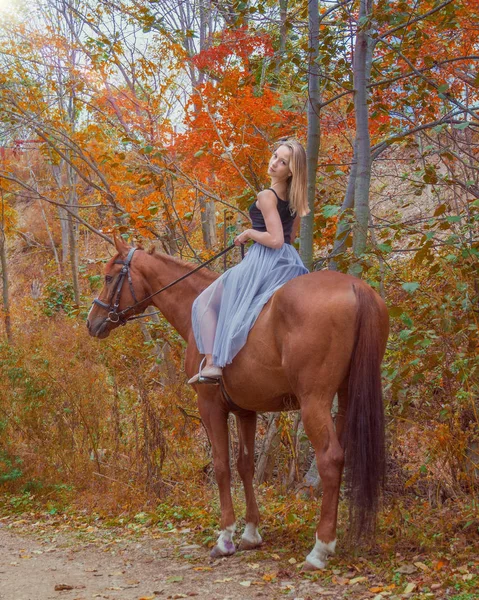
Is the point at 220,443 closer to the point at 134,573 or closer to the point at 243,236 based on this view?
the point at 134,573

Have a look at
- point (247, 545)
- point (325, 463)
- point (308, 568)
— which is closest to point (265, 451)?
point (247, 545)

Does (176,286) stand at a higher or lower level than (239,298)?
higher

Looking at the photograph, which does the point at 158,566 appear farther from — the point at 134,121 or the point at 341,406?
the point at 134,121

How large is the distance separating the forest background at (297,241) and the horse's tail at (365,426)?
1.57 feet

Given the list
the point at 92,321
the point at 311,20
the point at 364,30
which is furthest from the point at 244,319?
the point at 311,20

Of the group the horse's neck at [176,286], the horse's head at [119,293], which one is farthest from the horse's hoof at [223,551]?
the horse's head at [119,293]

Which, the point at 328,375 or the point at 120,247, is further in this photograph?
the point at 120,247

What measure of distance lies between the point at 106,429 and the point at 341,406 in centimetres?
483

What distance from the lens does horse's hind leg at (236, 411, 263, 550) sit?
17.3 ft

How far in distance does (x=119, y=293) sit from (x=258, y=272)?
1.49m

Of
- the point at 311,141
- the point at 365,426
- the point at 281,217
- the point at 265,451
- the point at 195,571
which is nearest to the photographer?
the point at 365,426

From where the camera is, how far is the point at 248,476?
17.7 ft

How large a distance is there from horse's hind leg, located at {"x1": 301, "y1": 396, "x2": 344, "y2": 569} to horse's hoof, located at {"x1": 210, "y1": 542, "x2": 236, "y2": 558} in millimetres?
961

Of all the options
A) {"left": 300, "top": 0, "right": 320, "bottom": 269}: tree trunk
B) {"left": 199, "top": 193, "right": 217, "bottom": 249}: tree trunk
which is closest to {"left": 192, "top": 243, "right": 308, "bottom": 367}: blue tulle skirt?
{"left": 300, "top": 0, "right": 320, "bottom": 269}: tree trunk
